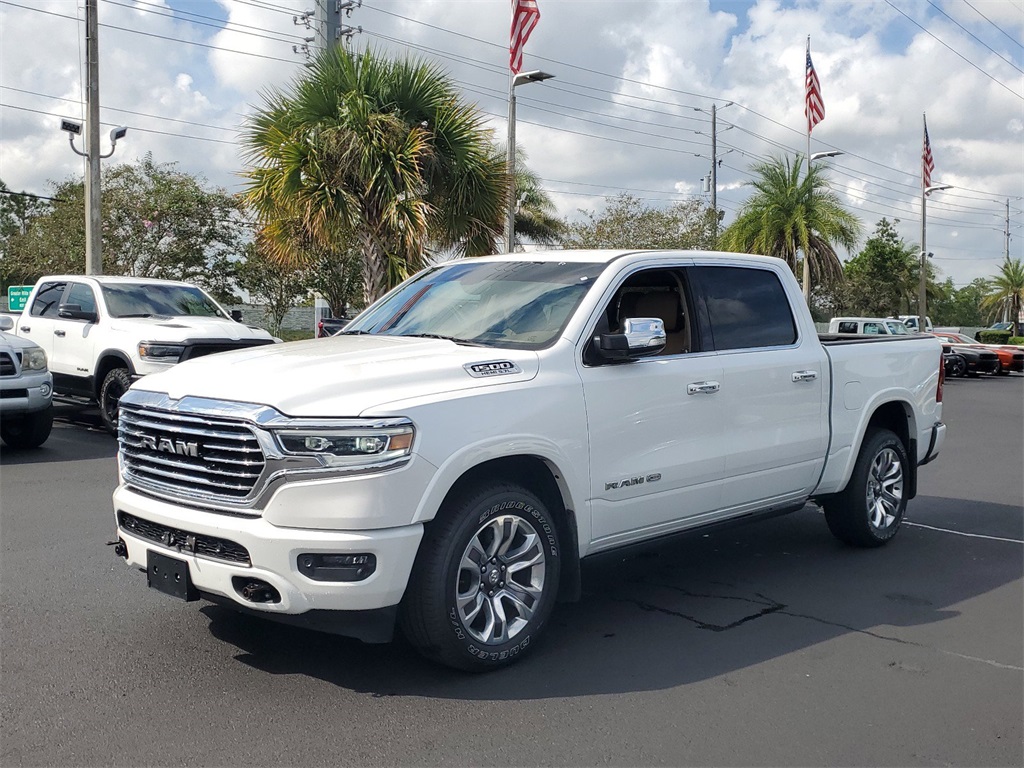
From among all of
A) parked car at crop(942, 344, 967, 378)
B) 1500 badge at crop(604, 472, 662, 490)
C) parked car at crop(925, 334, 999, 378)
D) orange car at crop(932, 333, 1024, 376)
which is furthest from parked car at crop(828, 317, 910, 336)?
1500 badge at crop(604, 472, 662, 490)

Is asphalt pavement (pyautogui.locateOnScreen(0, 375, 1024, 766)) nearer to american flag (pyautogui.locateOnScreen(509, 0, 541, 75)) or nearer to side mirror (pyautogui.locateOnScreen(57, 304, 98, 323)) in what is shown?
side mirror (pyautogui.locateOnScreen(57, 304, 98, 323))

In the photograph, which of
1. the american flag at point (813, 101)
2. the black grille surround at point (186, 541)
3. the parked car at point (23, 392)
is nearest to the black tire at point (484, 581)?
the black grille surround at point (186, 541)

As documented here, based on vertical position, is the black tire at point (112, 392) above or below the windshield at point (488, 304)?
below

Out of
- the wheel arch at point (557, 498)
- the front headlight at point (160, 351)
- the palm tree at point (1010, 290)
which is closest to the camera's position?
the wheel arch at point (557, 498)

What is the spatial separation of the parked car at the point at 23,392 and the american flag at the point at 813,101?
23893mm

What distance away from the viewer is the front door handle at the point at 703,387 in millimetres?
5465

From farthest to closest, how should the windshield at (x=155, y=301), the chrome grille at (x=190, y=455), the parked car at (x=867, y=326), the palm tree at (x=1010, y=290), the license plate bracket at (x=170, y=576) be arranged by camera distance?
the palm tree at (x=1010, y=290) → the parked car at (x=867, y=326) → the windshield at (x=155, y=301) → the license plate bracket at (x=170, y=576) → the chrome grille at (x=190, y=455)

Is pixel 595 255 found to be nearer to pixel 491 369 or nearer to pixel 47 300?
pixel 491 369

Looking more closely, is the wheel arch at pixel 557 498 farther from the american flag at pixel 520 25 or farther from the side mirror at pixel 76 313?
the american flag at pixel 520 25

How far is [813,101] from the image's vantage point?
96.1 feet

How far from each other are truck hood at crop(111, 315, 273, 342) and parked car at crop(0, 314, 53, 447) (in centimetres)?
120

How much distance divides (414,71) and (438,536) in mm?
12168

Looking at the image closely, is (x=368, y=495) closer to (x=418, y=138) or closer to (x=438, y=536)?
(x=438, y=536)

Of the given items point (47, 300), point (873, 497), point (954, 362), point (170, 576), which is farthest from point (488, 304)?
point (954, 362)
